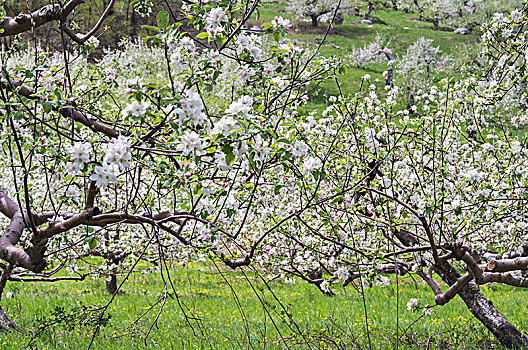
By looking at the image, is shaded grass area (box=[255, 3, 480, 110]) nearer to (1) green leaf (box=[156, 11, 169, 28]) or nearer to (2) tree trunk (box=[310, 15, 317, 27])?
(2) tree trunk (box=[310, 15, 317, 27])

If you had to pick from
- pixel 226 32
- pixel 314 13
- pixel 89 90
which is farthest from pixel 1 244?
pixel 314 13

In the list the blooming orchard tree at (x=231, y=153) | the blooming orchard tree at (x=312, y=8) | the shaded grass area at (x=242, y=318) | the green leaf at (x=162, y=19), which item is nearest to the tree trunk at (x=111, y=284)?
the shaded grass area at (x=242, y=318)

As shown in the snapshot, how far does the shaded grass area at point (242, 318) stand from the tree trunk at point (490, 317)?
24 centimetres

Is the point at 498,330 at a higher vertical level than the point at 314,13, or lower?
lower

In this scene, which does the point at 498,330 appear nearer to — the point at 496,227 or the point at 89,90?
the point at 496,227

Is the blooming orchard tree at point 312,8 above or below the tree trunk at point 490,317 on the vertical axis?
above

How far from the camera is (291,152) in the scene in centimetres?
220

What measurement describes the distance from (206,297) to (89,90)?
5065mm

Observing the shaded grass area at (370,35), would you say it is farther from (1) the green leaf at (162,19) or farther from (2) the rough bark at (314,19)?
(1) the green leaf at (162,19)

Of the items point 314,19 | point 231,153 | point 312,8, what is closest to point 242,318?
point 231,153

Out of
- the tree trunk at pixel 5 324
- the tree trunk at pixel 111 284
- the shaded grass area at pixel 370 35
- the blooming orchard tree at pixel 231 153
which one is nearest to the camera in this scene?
the blooming orchard tree at pixel 231 153

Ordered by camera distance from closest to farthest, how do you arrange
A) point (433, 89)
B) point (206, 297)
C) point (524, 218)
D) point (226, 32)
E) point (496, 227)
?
point (226, 32), point (524, 218), point (433, 89), point (496, 227), point (206, 297)

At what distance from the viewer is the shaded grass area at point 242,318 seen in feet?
14.4

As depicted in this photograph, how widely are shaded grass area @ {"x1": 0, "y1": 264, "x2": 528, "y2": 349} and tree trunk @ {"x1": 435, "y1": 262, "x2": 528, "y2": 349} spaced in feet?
0.78
